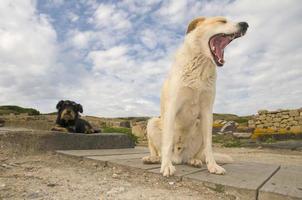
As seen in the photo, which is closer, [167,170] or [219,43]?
[167,170]

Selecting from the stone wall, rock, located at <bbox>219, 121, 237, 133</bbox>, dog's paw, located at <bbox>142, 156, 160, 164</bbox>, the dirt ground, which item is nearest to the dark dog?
the dirt ground

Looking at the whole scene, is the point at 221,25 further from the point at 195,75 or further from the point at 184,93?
the point at 184,93

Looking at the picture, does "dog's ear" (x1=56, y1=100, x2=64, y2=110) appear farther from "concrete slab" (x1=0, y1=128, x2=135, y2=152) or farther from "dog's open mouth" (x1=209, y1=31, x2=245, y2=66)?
"dog's open mouth" (x1=209, y1=31, x2=245, y2=66)

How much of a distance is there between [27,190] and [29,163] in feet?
5.09

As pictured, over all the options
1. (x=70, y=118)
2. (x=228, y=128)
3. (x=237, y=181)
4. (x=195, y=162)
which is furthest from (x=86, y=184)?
(x=228, y=128)

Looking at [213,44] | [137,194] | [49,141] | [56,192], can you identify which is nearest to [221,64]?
[213,44]

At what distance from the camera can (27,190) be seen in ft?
8.99

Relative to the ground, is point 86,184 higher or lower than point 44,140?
lower

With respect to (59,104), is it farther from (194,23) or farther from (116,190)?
(116,190)

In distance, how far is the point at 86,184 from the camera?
3076 mm

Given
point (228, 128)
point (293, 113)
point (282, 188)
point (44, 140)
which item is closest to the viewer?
point (282, 188)

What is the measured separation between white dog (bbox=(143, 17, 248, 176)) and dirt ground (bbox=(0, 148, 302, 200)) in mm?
302

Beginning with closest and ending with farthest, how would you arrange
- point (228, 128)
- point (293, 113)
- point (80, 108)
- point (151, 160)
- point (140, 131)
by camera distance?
point (151, 160) < point (80, 108) < point (140, 131) < point (293, 113) < point (228, 128)

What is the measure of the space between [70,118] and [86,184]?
13.9ft
